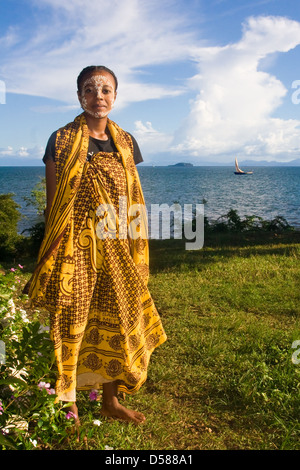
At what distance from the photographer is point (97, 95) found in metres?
2.88

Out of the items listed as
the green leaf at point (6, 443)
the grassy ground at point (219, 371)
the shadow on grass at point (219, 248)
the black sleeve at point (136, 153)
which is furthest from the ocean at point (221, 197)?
the green leaf at point (6, 443)

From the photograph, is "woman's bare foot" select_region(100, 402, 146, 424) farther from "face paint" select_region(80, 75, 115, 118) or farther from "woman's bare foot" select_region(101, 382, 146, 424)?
"face paint" select_region(80, 75, 115, 118)

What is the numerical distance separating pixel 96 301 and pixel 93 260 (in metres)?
0.32

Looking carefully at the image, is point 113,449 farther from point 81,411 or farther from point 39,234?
point 39,234

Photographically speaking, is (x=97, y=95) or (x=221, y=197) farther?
(x=221, y=197)

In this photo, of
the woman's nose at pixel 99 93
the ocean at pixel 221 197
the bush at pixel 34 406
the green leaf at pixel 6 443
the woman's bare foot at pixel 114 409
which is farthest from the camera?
the ocean at pixel 221 197

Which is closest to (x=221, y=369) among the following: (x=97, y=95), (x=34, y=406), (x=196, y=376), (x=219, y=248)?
(x=196, y=376)

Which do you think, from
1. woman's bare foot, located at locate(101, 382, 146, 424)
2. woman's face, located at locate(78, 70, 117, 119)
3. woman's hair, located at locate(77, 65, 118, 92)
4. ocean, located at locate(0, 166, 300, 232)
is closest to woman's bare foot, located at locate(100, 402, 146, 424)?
woman's bare foot, located at locate(101, 382, 146, 424)

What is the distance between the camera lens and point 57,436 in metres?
2.75

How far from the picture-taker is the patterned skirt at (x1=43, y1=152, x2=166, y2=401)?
8.82 ft

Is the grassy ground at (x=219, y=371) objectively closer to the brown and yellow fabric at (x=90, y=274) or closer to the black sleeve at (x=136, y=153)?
the brown and yellow fabric at (x=90, y=274)

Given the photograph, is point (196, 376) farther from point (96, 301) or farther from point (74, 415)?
point (96, 301)

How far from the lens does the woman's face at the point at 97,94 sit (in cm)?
289
